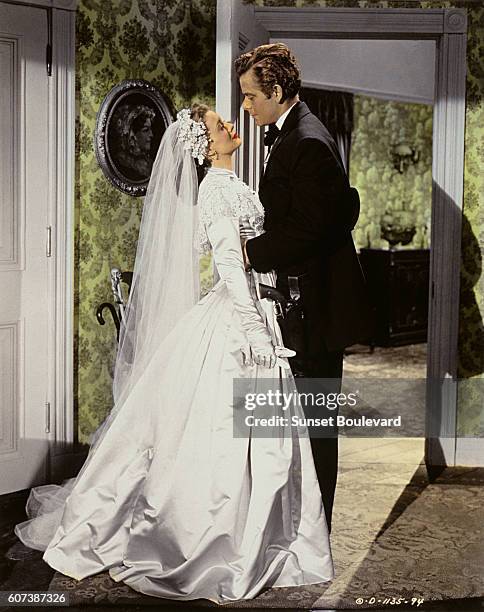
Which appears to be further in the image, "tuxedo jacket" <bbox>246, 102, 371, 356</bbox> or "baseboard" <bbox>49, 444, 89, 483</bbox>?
"baseboard" <bbox>49, 444, 89, 483</bbox>

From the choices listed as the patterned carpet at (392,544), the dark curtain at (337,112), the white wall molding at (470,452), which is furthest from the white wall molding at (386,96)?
the white wall molding at (470,452)

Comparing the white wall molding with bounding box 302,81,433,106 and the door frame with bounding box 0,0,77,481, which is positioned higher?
the white wall molding with bounding box 302,81,433,106

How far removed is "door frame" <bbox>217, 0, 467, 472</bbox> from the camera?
9.19 feet

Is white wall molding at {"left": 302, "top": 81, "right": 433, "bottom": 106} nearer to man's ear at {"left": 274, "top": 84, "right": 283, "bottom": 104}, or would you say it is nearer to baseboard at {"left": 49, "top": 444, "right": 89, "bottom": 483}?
man's ear at {"left": 274, "top": 84, "right": 283, "bottom": 104}

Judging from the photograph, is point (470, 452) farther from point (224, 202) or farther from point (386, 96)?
point (386, 96)

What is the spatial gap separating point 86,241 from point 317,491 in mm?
1244

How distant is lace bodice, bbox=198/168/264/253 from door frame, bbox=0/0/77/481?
717 mm

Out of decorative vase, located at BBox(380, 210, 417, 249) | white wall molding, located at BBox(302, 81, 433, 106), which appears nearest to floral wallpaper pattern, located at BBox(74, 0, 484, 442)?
white wall molding, located at BBox(302, 81, 433, 106)

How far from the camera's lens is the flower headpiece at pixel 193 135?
2.51 metres

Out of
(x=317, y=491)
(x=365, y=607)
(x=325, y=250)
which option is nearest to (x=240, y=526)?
(x=317, y=491)

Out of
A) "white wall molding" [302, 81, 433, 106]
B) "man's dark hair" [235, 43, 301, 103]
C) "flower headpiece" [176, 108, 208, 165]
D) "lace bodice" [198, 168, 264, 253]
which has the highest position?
"white wall molding" [302, 81, 433, 106]

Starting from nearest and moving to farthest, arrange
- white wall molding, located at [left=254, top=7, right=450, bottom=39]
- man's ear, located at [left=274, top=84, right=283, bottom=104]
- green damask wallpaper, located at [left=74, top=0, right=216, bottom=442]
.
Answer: man's ear, located at [left=274, top=84, right=283, bottom=104] < white wall molding, located at [left=254, top=7, right=450, bottom=39] < green damask wallpaper, located at [left=74, top=0, right=216, bottom=442]

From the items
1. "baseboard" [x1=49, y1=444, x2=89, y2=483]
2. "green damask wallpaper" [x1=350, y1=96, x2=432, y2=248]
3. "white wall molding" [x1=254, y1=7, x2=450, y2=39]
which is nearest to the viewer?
"white wall molding" [x1=254, y1=7, x2=450, y2=39]

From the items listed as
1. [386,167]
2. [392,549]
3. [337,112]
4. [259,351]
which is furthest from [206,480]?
[386,167]
